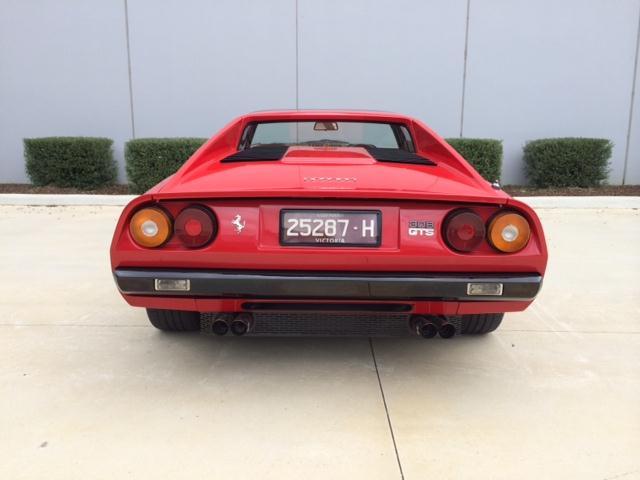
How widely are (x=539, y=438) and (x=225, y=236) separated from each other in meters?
1.41

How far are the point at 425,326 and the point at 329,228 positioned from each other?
0.59 metres

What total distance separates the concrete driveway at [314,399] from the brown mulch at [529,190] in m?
5.30

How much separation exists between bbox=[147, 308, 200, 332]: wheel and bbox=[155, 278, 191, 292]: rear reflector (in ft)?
2.34

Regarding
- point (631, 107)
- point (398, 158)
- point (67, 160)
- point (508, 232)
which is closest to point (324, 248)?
point (508, 232)

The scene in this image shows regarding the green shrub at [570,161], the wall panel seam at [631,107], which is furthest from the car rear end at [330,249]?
the wall panel seam at [631,107]

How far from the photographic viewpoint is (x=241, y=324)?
211 cm

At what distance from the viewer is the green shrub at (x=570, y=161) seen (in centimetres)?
823

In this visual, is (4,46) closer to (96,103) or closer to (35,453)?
(96,103)

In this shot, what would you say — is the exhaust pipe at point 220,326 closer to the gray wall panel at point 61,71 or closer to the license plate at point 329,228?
the license plate at point 329,228

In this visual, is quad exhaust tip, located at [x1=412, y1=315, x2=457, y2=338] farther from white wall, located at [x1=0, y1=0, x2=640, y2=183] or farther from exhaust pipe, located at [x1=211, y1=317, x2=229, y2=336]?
white wall, located at [x1=0, y1=0, x2=640, y2=183]

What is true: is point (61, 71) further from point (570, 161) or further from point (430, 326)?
point (430, 326)

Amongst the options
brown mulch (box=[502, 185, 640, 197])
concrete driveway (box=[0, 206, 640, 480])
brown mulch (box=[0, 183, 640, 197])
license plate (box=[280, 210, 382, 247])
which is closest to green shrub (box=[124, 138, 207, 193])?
brown mulch (box=[0, 183, 640, 197])

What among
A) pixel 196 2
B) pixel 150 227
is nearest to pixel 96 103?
pixel 196 2

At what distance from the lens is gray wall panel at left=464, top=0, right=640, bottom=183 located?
8.51 meters
